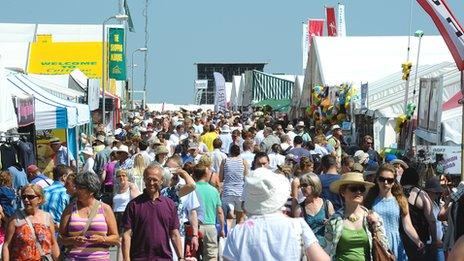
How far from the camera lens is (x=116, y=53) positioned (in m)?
48.1

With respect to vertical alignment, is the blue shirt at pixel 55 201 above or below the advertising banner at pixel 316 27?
below

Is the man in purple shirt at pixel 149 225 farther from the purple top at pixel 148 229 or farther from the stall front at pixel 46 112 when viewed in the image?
the stall front at pixel 46 112

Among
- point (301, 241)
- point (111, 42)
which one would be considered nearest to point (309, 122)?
point (111, 42)

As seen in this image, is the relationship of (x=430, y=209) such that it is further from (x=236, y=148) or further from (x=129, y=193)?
(x=236, y=148)

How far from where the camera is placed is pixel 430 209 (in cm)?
959

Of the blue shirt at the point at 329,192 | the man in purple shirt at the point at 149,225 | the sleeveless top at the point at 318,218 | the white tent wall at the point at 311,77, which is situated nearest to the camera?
the man in purple shirt at the point at 149,225

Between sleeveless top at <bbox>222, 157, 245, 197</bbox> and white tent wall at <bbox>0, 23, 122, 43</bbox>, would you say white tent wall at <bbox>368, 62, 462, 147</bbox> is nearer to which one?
sleeveless top at <bbox>222, 157, 245, 197</bbox>

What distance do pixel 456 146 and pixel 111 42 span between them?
3471 cm

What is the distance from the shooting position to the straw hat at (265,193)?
5641 mm

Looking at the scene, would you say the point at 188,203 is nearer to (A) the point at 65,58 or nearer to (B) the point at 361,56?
(B) the point at 361,56

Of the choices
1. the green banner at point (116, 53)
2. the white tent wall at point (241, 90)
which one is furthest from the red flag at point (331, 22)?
the white tent wall at point (241, 90)

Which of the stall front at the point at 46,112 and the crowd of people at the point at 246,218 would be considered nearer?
the crowd of people at the point at 246,218

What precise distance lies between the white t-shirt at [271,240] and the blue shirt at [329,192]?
5008mm

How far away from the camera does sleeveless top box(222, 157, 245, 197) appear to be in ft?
50.6
